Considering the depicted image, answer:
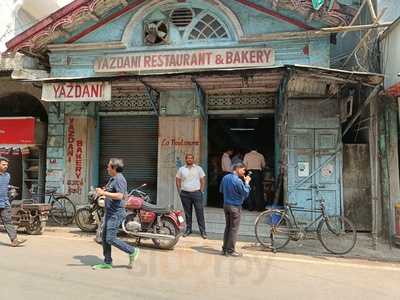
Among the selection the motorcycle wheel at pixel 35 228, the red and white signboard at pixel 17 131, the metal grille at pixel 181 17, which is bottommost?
the motorcycle wheel at pixel 35 228

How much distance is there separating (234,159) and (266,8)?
4.34m

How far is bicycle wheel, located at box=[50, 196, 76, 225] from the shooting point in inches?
452

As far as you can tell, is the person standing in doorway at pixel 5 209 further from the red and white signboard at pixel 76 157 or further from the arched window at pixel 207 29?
the arched window at pixel 207 29

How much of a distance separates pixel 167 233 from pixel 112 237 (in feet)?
6.31

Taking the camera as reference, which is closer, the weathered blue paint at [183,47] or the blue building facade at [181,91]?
the blue building facade at [181,91]

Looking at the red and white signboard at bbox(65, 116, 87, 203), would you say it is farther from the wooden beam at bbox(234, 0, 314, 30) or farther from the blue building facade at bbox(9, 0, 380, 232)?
the wooden beam at bbox(234, 0, 314, 30)

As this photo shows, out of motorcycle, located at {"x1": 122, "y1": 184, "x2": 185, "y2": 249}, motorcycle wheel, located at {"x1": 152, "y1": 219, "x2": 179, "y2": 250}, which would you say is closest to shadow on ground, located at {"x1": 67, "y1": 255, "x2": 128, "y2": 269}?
motorcycle, located at {"x1": 122, "y1": 184, "x2": 185, "y2": 249}

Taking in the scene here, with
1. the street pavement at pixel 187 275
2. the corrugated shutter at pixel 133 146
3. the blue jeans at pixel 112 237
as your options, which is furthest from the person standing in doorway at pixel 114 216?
the corrugated shutter at pixel 133 146

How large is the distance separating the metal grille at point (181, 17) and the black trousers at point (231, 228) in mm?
5898

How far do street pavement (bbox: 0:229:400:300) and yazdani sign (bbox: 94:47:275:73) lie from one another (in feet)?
16.2

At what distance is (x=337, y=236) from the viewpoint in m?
8.31

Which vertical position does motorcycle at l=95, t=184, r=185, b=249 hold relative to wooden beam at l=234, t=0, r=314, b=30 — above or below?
below

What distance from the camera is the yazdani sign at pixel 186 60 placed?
1108cm

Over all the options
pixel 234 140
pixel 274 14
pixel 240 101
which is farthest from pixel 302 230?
pixel 234 140
